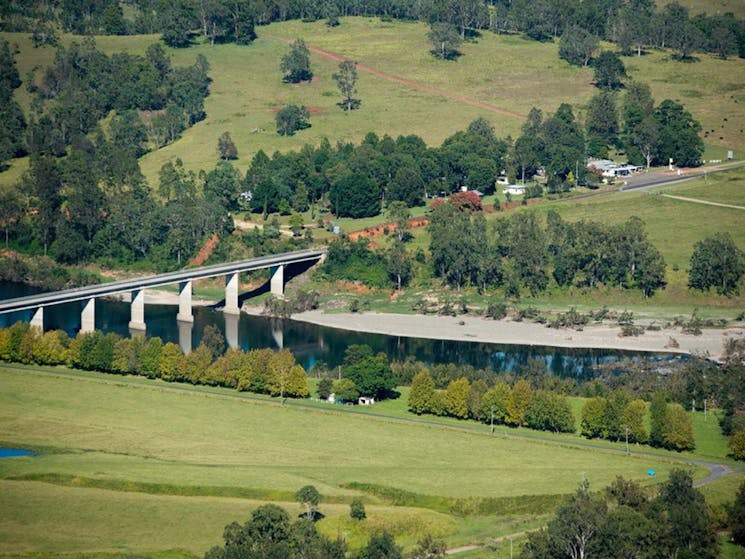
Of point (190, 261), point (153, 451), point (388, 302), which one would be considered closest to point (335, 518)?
point (153, 451)

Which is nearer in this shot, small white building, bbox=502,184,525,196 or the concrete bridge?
the concrete bridge

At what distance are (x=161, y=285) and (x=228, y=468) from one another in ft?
173

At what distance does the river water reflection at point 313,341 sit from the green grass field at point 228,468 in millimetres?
19056

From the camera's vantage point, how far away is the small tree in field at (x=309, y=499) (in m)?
90.1

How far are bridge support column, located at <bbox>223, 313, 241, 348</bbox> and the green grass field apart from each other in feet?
65.6

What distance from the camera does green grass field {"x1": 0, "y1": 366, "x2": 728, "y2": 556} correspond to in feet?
294

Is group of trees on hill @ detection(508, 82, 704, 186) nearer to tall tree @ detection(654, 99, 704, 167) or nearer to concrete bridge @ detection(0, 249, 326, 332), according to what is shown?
tall tree @ detection(654, 99, 704, 167)

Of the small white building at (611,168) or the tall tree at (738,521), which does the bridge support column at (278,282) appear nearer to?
the small white building at (611,168)

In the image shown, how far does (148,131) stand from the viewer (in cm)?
19725

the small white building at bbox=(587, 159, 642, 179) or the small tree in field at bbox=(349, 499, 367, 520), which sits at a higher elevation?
the small white building at bbox=(587, 159, 642, 179)

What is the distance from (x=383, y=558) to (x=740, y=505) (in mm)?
20825

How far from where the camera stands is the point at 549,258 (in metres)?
152

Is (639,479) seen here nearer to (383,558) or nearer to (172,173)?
(383,558)

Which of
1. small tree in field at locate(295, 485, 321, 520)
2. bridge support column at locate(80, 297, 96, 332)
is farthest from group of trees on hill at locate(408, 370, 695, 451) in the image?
bridge support column at locate(80, 297, 96, 332)
